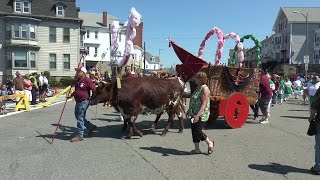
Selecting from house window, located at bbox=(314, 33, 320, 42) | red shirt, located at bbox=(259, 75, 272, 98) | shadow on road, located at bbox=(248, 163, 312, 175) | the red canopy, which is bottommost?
shadow on road, located at bbox=(248, 163, 312, 175)

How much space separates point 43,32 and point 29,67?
4222 millimetres

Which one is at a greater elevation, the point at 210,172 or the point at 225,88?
the point at 225,88

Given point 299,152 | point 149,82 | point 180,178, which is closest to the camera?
point 180,178

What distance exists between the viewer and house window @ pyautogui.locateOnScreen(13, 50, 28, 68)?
4268 cm

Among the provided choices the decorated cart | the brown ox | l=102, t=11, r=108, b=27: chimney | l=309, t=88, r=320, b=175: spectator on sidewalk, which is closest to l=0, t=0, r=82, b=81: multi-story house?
l=102, t=11, r=108, b=27: chimney

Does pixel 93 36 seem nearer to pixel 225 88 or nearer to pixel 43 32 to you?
pixel 43 32

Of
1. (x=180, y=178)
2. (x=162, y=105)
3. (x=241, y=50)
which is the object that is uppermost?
(x=241, y=50)

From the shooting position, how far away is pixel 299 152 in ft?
27.4

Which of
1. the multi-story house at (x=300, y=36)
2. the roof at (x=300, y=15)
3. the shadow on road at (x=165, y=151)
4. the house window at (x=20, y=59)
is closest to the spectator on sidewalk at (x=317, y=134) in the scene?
the shadow on road at (x=165, y=151)

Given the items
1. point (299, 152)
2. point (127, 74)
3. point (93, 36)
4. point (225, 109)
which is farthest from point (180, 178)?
point (93, 36)

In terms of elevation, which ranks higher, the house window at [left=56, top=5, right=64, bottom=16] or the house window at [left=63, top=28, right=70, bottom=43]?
the house window at [left=56, top=5, right=64, bottom=16]

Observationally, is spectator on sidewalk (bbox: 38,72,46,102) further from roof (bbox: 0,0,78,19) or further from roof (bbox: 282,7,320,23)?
roof (bbox: 282,7,320,23)

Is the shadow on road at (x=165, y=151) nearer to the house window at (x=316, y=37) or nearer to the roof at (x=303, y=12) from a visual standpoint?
the roof at (x=303, y=12)

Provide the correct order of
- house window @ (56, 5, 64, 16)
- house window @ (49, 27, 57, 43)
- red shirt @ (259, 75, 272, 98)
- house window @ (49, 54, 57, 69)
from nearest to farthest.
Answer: red shirt @ (259, 75, 272, 98)
house window @ (49, 27, 57, 43)
house window @ (49, 54, 57, 69)
house window @ (56, 5, 64, 16)
